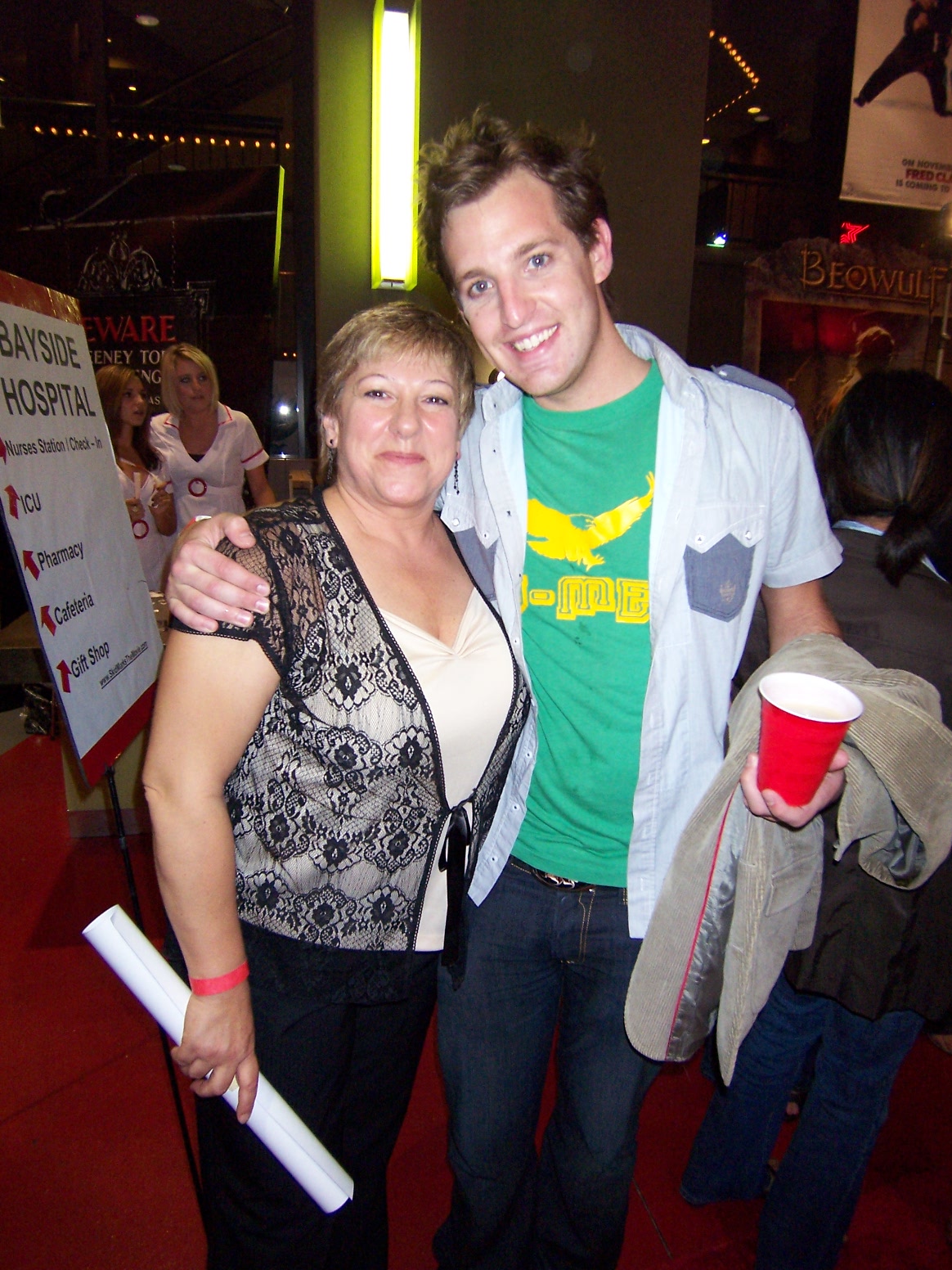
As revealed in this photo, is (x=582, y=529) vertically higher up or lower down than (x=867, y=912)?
higher up

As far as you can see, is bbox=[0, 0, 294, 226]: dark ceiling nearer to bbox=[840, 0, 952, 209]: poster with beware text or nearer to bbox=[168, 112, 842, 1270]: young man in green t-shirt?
bbox=[840, 0, 952, 209]: poster with beware text

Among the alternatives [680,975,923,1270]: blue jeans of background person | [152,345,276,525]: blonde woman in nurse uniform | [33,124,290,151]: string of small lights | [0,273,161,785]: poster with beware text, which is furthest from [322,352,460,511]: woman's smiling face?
[33,124,290,151]: string of small lights

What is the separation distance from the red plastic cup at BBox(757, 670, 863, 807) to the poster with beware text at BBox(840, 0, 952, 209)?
17.5ft

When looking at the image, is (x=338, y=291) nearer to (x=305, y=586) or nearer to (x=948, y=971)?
(x=305, y=586)

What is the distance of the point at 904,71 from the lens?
4.92 m

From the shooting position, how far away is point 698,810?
1.19m

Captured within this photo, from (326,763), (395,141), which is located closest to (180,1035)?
(326,763)

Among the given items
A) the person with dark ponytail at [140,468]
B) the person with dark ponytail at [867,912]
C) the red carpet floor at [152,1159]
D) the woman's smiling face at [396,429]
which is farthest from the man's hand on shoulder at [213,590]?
the person with dark ponytail at [140,468]

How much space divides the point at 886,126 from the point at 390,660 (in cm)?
587

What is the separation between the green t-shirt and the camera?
140cm

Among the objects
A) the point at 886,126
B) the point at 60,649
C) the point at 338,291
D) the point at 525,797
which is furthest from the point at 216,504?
the point at 886,126

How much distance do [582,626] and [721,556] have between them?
0.97 feet

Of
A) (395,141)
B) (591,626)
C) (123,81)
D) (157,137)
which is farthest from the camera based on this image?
(123,81)

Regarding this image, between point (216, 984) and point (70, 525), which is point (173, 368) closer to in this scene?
point (70, 525)
